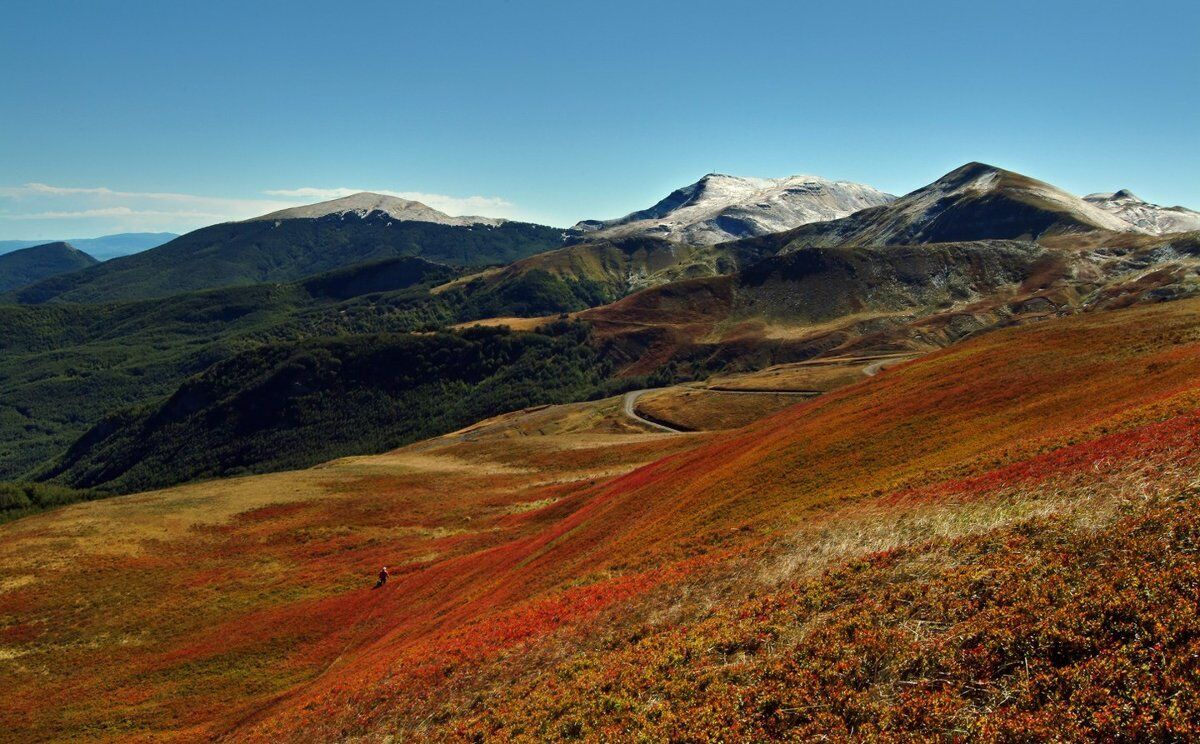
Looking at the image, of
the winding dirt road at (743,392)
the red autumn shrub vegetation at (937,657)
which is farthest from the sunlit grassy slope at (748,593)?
the winding dirt road at (743,392)

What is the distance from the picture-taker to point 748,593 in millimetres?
23984

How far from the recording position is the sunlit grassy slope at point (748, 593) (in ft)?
46.4

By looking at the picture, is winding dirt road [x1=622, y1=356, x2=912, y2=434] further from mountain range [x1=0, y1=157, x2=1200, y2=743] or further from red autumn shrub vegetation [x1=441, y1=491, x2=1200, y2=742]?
red autumn shrub vegetation [x1=441, y1=491, x2=1200, y2=742]

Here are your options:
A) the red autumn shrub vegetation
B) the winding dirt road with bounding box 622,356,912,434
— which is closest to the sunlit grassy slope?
the red autumn shrub vegetation

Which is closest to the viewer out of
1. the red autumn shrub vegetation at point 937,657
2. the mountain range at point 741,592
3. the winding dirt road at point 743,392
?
the red autumn shrub vegetation at point 937,657

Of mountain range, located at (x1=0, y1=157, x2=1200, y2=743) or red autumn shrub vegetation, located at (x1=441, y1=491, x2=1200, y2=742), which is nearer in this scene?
red autumn shrub vegetation, located at (x1=441, y1=491, x2=1200, y2=742)

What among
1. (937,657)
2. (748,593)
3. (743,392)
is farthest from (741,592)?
(743,392)

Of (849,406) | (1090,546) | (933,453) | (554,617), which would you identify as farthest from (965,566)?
(849,406)

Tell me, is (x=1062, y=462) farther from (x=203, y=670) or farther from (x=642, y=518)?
(x=203, y=670)

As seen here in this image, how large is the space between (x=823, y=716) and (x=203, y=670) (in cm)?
4996

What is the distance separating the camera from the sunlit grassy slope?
1416 cm

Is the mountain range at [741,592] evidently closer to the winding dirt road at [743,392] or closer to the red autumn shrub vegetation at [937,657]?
the red autumn shrub vegetation at [937,657]

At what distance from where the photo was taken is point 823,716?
46.7 feet

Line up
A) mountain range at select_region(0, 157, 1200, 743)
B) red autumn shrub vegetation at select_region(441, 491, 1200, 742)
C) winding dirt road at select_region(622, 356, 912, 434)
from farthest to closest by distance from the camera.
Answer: winding dirt road at select_region(622, 356, 912, 434) < mountain range at select_region(0, 157, 1200, 743) < red autumn shrub vegetation at select_region(441, 491, 1200, 742)
